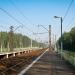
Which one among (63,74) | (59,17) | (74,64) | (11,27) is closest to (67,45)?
(11,27)

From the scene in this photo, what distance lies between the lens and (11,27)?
7988 centimetres

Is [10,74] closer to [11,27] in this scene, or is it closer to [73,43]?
[11,27]

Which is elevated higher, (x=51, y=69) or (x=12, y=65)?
(x=12, y=65)

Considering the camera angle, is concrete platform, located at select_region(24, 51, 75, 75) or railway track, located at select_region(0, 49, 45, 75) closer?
concrete platform, located at select_region(24, 51, 75, 75)

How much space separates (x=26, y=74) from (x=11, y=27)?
60701mm

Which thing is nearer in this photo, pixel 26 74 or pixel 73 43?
pixel 26 74

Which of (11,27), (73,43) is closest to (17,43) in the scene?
(73,43)

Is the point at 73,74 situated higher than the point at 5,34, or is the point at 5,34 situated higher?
the point at 5,34

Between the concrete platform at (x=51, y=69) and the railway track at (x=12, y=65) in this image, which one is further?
the railway track at (x=12, y=65)

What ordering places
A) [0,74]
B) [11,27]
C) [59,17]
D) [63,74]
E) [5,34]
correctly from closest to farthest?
[0,74] < [63,74] < [59,17] < [11,27] < [5,34]

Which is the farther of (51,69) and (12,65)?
(12,65)

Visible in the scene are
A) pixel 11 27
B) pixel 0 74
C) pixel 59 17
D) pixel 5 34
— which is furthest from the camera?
pixel 5 34

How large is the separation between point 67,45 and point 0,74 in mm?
93458

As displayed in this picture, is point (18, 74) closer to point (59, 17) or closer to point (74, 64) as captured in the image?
point (74, 64)
